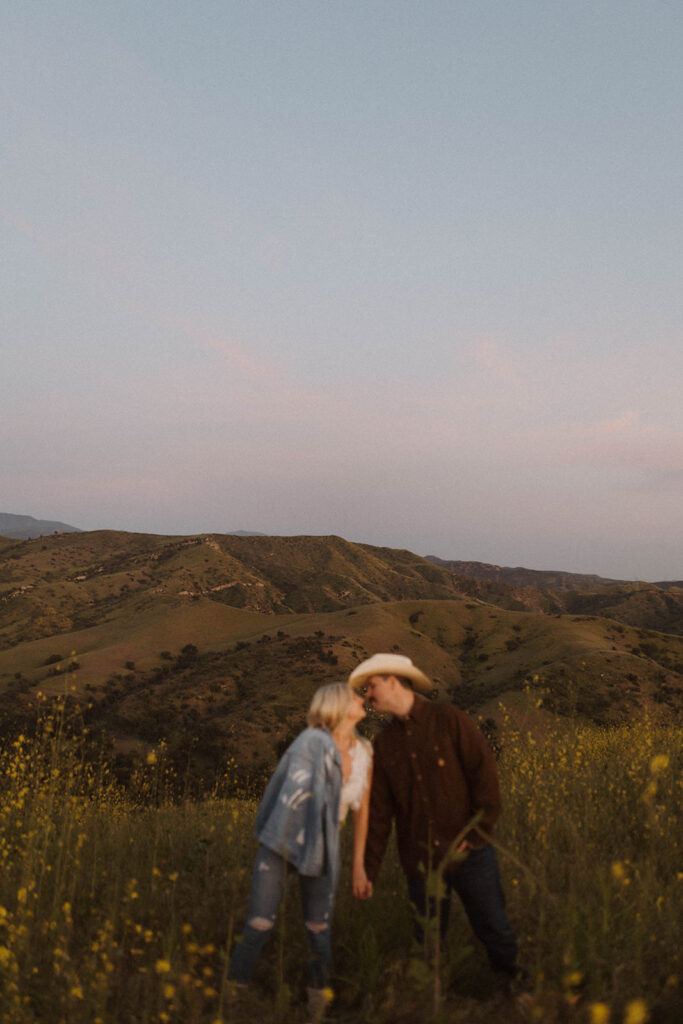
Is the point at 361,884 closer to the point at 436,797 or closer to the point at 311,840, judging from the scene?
the point at 311,840

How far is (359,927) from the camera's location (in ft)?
13.0

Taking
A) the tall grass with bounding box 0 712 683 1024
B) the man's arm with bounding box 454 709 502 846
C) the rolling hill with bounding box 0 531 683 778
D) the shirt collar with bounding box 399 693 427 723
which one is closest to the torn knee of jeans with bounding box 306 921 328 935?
the tall grass with bounding box 0 712 683 1024

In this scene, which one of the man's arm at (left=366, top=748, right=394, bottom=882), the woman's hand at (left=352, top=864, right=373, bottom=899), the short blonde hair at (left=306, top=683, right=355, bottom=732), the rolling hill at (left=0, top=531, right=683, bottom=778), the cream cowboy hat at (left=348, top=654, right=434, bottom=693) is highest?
the cream cowboy hat at (left=348, top=654, right=434, bottom=693)

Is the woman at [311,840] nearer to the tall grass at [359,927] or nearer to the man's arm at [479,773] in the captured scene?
the tall grass at [359,927]

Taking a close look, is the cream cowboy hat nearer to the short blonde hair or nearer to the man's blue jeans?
the short blonde hair

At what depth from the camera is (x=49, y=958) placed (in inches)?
147

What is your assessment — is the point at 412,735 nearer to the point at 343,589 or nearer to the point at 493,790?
the point at 493,790

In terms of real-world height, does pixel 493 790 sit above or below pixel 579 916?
above

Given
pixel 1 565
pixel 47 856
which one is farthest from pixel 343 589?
pixel 47 856

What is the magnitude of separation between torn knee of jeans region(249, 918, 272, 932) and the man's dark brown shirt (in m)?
0.68

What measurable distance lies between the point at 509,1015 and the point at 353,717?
171cm

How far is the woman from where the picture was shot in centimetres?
345

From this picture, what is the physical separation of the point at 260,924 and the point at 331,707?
4.30 feet

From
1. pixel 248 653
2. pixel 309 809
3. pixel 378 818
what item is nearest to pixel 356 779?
pixel 378 818
